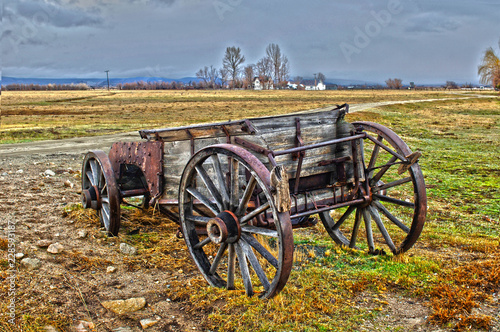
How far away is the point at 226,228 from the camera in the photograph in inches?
159

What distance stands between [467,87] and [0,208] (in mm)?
121175

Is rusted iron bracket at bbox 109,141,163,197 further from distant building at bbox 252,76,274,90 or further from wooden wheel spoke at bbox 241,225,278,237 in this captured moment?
distant building at bbox 252,76,274,90

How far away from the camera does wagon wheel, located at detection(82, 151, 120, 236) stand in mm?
5703

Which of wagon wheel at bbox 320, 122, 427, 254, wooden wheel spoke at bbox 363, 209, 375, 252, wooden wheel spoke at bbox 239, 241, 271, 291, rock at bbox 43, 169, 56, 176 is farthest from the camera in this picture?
rock at bbox 43, 169, 56, 176

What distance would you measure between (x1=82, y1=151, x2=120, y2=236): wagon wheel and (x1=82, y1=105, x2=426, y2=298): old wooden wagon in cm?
1

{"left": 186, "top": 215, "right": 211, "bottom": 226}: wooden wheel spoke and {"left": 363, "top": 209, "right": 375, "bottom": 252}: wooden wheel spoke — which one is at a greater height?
{"left": 186, "top": 215, "right": 211, "bottom": 226}: wooden wheel spoke

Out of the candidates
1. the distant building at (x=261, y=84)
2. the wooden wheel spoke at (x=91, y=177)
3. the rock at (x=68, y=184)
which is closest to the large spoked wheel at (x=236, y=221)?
the wooden wheel spoke at (x=91, y=177)

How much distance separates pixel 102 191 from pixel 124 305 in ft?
7.71

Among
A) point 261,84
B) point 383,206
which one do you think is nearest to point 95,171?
point 383,206

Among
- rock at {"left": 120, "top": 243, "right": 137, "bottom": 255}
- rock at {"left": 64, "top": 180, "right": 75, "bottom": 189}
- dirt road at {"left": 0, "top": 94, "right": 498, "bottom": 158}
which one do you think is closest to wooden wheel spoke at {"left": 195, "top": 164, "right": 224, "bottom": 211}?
rock at {"left": 120, "top": 243, "right": 137, "bottom": 255}

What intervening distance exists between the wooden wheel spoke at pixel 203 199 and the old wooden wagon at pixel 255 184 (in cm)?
1

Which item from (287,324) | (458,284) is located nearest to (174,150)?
(287,324)

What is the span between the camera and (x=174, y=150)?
549 cm

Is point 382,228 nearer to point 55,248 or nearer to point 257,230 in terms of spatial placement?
point 257,230
